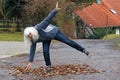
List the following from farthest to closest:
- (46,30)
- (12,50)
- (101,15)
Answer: (101,15) < (12,50) < (46,30)

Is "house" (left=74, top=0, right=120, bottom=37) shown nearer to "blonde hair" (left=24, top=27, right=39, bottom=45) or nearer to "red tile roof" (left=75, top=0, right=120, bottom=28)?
"red tile roof" (left=75, top=0, right=120, bottom=28)

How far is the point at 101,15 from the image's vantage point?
6034 centimetres

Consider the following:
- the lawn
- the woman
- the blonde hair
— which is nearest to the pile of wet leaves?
the woman

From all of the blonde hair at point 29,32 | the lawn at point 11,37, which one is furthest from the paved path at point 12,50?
the lawn at point 11,37

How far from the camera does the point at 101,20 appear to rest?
191ft

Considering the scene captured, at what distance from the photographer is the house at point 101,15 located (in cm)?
5627

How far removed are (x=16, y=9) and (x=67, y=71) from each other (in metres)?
43.0

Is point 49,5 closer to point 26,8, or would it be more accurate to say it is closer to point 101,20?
point 26,8

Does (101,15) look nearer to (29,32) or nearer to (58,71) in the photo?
(58,71)

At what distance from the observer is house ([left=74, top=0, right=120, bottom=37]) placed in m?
56.3

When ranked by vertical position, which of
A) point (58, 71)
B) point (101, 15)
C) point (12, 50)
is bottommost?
point (101, 15)

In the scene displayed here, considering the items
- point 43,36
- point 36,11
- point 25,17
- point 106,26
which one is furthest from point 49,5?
point 43,36

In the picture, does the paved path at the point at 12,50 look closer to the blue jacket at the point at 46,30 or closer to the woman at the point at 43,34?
the woman at the point at 43,34

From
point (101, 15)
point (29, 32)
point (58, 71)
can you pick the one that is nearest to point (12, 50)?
point (58, 71)
